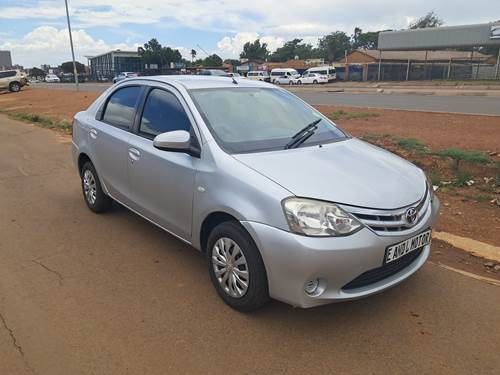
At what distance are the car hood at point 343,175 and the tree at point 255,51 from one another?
370 feet

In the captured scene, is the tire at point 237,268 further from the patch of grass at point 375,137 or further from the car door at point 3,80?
the car door at point 3,80

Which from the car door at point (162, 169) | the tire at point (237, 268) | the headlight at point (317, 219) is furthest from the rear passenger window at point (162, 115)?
the headlight at point (317, 219)

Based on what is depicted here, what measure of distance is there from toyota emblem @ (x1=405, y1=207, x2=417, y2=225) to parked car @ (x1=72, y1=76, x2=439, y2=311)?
0.01 meters

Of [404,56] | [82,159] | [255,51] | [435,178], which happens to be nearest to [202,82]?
[82,159]

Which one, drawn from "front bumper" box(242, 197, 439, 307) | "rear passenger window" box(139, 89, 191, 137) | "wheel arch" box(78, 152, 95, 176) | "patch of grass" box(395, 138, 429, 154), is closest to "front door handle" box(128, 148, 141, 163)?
"rear passenger window" box(139, 89, 191, 137)

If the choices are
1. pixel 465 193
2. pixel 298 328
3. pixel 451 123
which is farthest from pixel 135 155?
pixel 451 123

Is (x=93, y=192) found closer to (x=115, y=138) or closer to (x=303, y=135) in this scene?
(x=115, y=138)

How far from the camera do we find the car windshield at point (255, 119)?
368 cm

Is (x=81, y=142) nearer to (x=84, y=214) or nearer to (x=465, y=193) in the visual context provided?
(x=84, y=214)

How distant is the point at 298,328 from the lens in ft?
10.5

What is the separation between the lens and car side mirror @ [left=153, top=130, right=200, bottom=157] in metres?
3.58

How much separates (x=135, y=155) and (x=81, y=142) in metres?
1.59

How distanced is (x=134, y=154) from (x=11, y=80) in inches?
1548

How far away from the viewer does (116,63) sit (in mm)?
93750
